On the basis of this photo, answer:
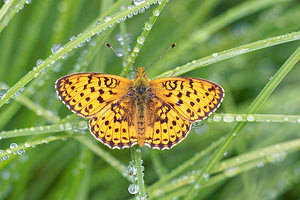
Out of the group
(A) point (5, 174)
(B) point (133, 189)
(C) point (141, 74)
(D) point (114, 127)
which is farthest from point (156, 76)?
(A) point (5, 174)

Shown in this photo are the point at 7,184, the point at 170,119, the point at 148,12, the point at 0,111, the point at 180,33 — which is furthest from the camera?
the point at 148,12

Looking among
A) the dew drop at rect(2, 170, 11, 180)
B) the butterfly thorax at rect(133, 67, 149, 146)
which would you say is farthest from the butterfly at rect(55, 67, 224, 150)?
the dew drop at rect(2, 170, 11, 180)

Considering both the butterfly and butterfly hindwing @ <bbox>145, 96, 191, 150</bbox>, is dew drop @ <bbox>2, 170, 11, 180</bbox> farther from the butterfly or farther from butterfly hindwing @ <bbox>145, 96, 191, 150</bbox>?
butterfly hindwing @ <bbox>145, 96, 191, 150</bbox>

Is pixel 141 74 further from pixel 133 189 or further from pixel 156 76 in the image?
pixel 133 189

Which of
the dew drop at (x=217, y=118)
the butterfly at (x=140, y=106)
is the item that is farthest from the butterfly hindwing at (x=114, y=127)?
the dew drop at (x=217, y=118)

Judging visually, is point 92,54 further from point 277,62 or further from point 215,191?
point 277,62

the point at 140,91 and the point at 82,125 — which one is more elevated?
the point at 140,91

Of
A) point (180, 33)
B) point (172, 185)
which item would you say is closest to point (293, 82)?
point (180, 33)
